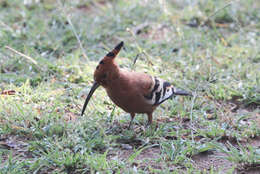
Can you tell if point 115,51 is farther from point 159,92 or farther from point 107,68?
point 159,92

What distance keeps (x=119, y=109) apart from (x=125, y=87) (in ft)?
2.44

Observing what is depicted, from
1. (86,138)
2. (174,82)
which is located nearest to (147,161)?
(86,138)

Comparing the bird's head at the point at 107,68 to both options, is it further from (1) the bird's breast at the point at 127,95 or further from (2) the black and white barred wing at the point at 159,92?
(2) the black and white barred wing at the point at 159,92

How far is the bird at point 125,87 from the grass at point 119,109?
0.28 meters

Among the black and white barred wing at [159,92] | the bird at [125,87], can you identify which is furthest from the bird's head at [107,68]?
the black and white barred wing at [159,92]

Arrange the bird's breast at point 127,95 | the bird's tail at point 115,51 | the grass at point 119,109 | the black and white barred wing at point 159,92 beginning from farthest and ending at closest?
the black and white barred wing at point 159,92, the bird's breast at point 127,95, the bird's tail at point 115,51, the grass at point 119,109

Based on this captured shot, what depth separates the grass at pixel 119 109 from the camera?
11.8ft

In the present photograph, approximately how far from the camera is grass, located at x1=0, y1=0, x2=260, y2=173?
359cm

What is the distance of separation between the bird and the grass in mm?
276

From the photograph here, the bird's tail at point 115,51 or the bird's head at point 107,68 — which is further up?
the bird's tail at point 115,51

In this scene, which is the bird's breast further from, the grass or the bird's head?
the grass

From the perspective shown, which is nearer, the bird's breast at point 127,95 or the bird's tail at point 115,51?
the bird's tail at point 115,51

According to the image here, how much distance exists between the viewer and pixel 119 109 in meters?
4.69

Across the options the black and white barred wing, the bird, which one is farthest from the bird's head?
the black and white barred wing
